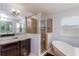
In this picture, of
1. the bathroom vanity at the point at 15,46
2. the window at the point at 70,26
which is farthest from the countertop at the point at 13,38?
Answer: the window at the point at 70,26

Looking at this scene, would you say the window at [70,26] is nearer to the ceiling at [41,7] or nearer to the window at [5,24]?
the ceiling at [41,7]

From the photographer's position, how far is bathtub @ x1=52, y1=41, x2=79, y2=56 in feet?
5.12

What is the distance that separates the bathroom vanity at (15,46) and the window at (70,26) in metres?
0.60

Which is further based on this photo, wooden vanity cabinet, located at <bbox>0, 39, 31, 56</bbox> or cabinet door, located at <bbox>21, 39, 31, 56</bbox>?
cabinet door, located at <bbox>21, 39, 31, 56</bbox>

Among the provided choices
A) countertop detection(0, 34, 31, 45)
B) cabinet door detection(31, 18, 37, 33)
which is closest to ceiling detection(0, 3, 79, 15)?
cabinet door detection(31, 18, 37, 33)

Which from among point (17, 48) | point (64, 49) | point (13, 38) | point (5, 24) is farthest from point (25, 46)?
point (64, 49)

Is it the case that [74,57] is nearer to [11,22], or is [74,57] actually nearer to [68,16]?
[68,16]

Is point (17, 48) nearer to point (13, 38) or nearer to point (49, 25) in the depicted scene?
point (13, 38)

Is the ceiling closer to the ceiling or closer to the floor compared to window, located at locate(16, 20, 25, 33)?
closer to the ceiling

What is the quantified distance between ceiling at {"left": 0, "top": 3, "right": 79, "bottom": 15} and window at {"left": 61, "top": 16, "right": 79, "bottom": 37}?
0.62ft

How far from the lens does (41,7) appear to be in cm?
157

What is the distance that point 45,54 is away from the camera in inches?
62.4

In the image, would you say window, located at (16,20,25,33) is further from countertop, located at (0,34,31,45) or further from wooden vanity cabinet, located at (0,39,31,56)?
wooden vanity cabinet, located at (0,39,31,56)

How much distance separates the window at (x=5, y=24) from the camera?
1538mm
